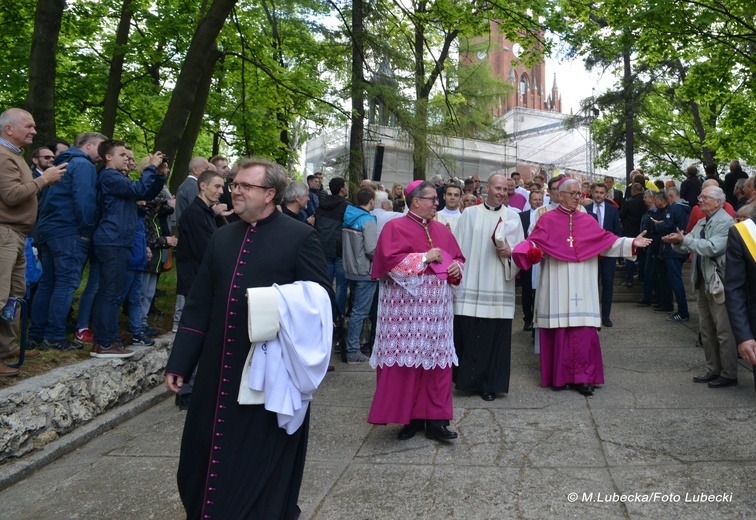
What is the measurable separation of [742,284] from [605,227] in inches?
292

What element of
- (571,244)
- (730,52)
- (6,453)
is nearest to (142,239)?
(6,453)

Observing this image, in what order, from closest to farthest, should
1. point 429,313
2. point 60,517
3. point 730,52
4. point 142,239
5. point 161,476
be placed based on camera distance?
point 60,517, point 161,476, point 429,313, point 142,239, point 730,52

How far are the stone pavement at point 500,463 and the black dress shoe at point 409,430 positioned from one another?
9cm

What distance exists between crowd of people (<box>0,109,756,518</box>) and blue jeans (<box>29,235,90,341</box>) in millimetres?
15

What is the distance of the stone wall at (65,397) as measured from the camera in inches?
217

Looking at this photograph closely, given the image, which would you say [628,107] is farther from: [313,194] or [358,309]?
[358,309]

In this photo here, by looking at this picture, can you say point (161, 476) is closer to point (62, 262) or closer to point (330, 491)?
point (330, 491)

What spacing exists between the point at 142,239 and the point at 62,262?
1.03 metres

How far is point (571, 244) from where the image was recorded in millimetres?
7742

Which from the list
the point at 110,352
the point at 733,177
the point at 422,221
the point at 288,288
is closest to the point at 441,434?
the point at 422,221

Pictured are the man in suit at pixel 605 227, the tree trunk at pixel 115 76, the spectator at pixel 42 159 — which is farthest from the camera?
the tree trunk at pixel 115 76

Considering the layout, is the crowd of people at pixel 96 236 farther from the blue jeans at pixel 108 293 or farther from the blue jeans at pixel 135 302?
the blue jeans at pixel 135 302

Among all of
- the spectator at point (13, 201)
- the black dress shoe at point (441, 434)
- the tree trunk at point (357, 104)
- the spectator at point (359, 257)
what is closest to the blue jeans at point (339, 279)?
the spectator at point (359, 257)

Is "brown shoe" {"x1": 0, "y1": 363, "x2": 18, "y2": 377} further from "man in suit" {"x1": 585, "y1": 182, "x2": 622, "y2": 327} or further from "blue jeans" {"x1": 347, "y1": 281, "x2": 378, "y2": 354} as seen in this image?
"man in suit" {"x1": 585, "y1": 182, "x2": 622, "y2": 327}
